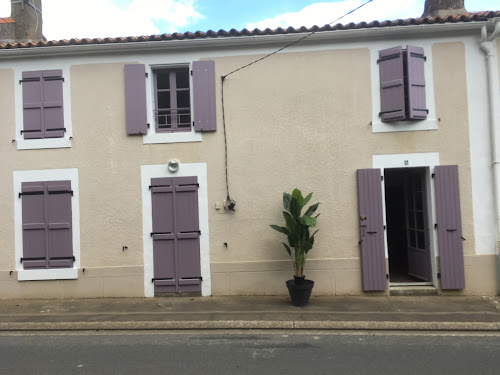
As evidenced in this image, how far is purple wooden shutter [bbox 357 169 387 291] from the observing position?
6.90 metres

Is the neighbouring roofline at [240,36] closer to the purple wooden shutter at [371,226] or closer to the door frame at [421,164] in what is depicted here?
the door frame at [421,164]

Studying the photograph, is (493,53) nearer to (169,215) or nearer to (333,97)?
(333,97)

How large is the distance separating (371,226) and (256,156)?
8.36 feet

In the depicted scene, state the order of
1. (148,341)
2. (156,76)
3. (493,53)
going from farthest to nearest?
(156,76)
(493,53)
(148,341)

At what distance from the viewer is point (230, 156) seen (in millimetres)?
7160

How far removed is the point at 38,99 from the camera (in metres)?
7.23

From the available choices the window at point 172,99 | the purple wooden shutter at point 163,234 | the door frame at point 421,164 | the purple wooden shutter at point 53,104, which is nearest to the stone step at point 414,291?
the door frame at point 421,164

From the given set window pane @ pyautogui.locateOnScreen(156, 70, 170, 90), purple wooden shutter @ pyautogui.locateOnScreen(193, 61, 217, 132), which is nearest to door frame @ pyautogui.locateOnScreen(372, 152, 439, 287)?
purple wooden shutter @ pyautogui.locateOnScreen(193, 61, 217, 132)

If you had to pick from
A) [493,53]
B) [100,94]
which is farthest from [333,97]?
[100,94]

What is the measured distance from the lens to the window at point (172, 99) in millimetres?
7344

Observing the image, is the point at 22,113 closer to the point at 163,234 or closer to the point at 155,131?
the point at 155,131

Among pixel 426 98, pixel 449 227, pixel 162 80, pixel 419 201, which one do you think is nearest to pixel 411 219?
pixel 419 201

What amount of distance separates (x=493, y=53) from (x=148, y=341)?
7.72m

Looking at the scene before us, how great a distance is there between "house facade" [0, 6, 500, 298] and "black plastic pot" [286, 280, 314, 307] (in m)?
0.66
